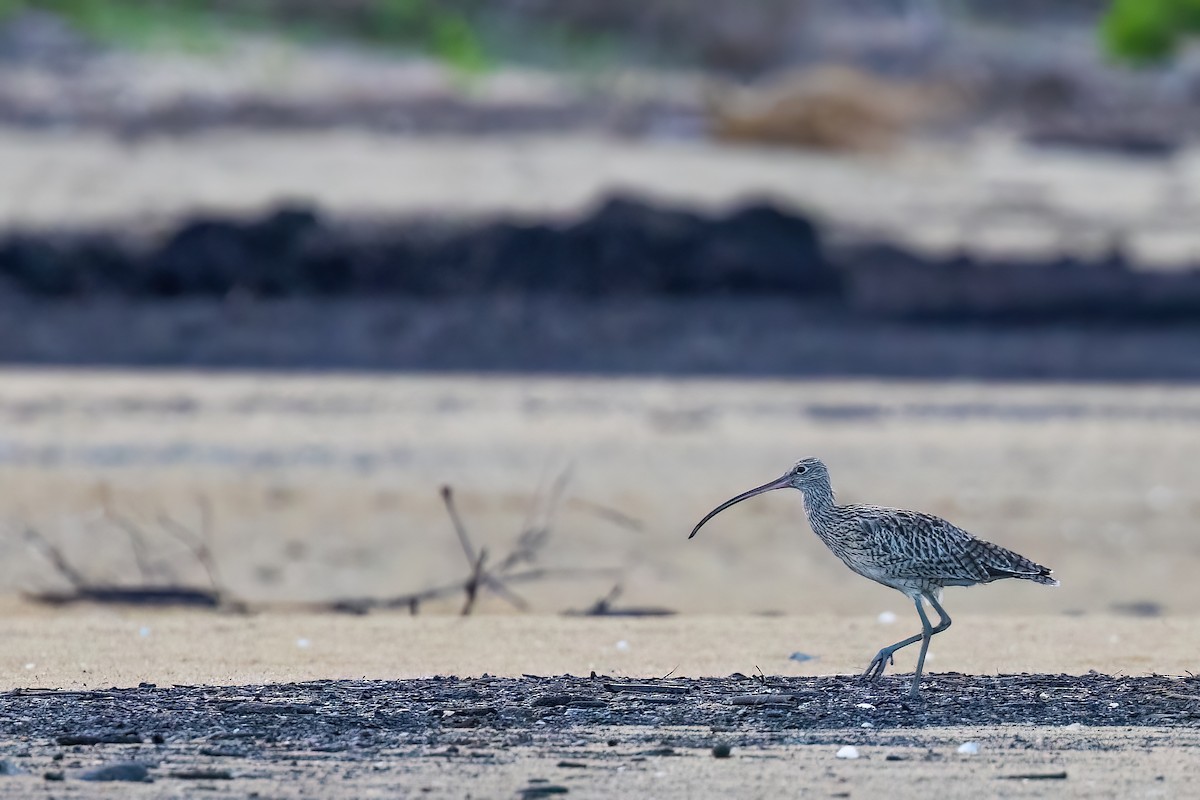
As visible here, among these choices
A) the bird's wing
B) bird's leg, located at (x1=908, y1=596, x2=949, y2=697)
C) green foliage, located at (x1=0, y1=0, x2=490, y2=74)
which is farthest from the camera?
green foliage, located at (x1=0, y1=0, x2=490, y2=74)

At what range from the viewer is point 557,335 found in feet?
62.4

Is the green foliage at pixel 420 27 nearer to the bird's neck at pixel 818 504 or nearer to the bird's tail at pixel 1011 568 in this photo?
the bird's neck at pixel 818 504

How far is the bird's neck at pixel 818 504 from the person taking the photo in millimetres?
7281

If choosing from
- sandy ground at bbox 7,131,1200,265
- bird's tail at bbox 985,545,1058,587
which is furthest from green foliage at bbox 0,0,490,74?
bird's tail at bbox 985,545,1058,587

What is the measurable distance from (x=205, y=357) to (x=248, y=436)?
3016 millimetres

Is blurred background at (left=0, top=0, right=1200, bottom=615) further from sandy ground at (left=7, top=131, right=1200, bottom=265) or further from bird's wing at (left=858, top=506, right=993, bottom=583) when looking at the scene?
bird's wing at (left=858, top=506, right=993, bottom=583)

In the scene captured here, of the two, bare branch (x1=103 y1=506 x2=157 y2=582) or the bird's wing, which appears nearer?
the bird's wing

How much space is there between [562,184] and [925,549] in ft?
54.3

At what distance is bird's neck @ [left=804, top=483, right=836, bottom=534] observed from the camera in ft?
23.9

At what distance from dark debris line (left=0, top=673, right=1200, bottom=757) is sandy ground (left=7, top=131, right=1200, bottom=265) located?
14039 millimetres

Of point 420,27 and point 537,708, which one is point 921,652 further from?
point 420,27

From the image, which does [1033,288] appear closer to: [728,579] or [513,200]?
[513,200]

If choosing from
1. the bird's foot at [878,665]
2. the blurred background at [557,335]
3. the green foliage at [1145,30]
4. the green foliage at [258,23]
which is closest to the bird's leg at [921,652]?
the bird's foot at [878,665]

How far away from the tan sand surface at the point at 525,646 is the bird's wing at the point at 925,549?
78 cm
